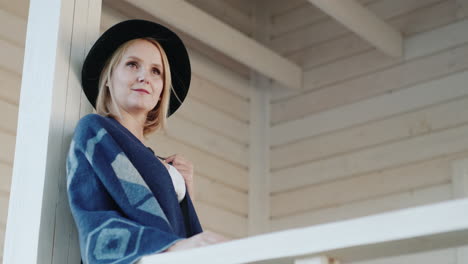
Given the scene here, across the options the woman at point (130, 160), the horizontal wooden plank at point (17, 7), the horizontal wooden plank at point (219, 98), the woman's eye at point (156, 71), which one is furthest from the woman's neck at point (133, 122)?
the horizontal wooden plank at point (219, 98)

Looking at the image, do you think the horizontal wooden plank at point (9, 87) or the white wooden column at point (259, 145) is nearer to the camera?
the horizontal wooden plank at point (9, 87)

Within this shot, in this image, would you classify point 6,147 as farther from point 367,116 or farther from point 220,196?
point 367,116

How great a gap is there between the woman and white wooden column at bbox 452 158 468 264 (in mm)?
2340

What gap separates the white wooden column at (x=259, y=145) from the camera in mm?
4859

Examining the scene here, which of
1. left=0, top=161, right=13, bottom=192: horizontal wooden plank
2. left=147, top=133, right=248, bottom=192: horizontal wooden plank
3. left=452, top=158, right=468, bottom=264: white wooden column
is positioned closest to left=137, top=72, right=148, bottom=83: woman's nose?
left=0, top=161, right=13, bottom=192: horizontal wooden plank

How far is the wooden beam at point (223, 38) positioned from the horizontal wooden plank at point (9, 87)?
26.5 inches

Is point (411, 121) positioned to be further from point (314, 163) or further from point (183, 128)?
point (183, 128)

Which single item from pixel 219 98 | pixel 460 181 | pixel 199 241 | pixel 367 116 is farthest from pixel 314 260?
pixel 219 98

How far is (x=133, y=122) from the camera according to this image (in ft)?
6.16

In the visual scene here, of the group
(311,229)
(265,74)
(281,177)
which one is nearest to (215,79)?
(265,74)

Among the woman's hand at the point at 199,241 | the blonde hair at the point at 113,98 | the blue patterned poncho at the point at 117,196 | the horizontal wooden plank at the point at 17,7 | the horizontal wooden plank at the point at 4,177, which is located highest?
the horizontal wooden plank at the point at 17,7

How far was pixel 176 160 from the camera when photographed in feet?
6.69

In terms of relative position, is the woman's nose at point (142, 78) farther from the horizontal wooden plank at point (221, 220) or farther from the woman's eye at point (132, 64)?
the horizontal wooden plank at point (221, 220)

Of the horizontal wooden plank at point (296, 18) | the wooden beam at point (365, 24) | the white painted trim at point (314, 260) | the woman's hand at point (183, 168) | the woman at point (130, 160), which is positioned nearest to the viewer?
the white painted trim at point (314, 260)
